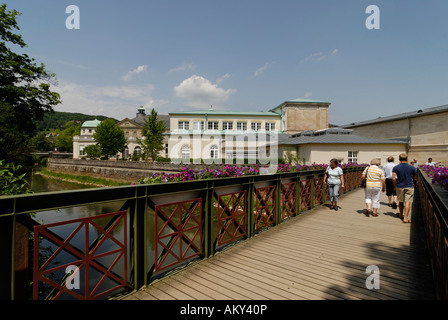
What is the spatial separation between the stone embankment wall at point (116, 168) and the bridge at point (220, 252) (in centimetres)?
2402

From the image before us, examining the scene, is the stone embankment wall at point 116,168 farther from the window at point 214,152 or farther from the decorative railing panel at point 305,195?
the decorative railing panel at point 305,195

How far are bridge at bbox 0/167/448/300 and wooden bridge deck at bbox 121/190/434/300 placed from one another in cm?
2

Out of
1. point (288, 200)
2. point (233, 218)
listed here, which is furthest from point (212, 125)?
point (233, 218)

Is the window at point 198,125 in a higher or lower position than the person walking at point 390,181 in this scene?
higher

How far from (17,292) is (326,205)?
880 cm

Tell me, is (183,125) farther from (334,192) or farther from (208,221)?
(208,221)

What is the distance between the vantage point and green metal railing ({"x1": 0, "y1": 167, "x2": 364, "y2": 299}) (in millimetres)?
2129

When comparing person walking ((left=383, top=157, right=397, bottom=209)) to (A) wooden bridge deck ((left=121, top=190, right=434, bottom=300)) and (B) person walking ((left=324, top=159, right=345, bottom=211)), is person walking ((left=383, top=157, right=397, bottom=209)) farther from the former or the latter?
(A) wooden bridge deck ((left=121, top=190, right=434, bottom=300))

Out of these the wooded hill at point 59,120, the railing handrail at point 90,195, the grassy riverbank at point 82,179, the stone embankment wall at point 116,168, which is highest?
the wooded hill at point 59,120

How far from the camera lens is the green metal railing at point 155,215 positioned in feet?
6.98

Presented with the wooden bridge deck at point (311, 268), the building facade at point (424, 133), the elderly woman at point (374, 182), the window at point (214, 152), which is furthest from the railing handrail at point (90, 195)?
the window at point (214, 152)

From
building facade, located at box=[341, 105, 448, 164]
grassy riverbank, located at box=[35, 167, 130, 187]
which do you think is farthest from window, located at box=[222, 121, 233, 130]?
building facade, located at box=[341, 105, 448, 164]

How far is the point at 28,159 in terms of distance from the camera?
14078mm

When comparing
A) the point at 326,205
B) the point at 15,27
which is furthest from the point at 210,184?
the point at 15,27
